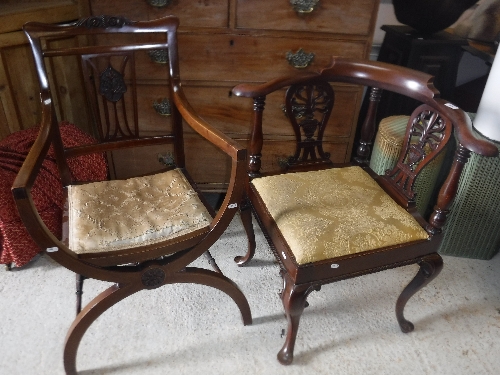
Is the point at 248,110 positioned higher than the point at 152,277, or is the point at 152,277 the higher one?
the point at 248,110

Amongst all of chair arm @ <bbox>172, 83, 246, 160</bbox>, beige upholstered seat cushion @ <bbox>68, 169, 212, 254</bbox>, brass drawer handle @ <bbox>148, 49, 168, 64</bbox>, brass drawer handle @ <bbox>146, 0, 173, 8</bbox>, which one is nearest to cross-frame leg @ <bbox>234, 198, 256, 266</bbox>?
beige upholstered seat cushion @ <bbox>68, 169, 212, 254</bbox>

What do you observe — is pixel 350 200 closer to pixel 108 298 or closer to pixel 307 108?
pixel 307 108

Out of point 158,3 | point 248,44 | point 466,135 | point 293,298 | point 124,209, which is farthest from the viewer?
point 248,44

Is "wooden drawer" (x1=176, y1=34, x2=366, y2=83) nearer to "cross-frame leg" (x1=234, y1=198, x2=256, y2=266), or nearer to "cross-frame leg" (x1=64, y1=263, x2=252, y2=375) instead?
"cross-frame leg" (x1=234, y1=198, x2=256, y2=266)

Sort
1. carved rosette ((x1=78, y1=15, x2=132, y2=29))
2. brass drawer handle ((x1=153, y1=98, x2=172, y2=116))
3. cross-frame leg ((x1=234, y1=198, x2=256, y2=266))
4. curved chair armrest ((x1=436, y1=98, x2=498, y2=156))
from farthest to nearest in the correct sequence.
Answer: brass drawer handle ((x1=153, y1=98, x2=172, y2=116)) → cross-frame leg ((x1=234, y1=198, x2=256, y2=266)) → carved rosette ((x1=78, y1=15, x2=132, y2=29)) → curved chair armrest ((x1=436, y1=98, x2=498, y2=156))

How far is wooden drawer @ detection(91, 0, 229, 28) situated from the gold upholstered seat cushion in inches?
27.1

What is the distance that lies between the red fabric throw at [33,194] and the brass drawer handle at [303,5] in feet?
3.37

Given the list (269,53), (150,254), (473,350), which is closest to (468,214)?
(473,350)

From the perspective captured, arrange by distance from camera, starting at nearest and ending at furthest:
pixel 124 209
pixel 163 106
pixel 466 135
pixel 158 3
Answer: pixel 466 135 < pixel 124 209 < pixel 158 3 < pixel 163 106

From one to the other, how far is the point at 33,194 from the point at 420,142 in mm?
1409

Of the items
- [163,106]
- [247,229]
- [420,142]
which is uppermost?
[420,142]

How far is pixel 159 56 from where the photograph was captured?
5.43 feet

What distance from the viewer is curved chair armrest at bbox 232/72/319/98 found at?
1.32 metres

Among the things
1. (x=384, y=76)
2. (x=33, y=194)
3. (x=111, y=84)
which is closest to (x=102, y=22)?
(x=111, y=84)
